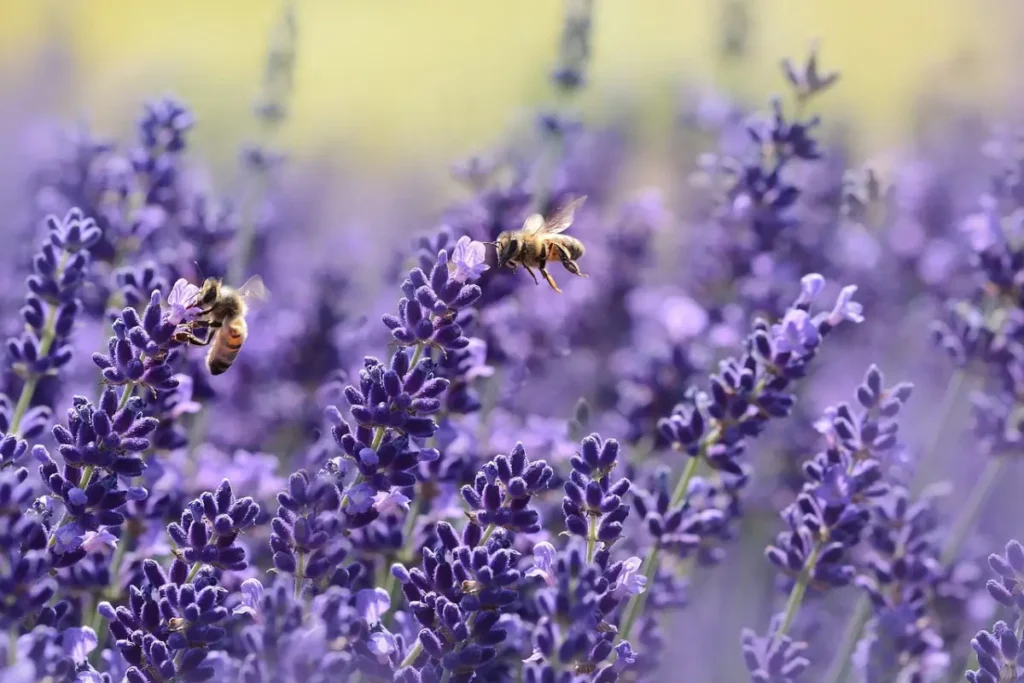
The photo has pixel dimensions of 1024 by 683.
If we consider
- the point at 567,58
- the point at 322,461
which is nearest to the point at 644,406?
the point at 322,461

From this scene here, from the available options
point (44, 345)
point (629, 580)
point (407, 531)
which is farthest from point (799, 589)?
point (44, 345)

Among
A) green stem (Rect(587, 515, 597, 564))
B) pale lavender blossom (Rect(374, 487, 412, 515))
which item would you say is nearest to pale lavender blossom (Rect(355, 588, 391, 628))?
pale lavender blossom (Rect(374, 487, 412, 515))

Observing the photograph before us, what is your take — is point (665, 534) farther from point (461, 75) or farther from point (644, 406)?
point (461, 75)

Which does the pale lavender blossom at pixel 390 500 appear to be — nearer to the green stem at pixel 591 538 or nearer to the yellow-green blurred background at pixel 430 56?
the green stem at pixel 591 538

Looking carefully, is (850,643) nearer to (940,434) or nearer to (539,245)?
(940,434)

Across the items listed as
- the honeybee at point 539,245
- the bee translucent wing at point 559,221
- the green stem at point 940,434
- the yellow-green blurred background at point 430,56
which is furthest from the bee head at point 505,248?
the yellow-green blurred background at point 430,56
